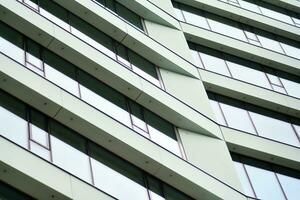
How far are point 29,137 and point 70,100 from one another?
2.41 metres

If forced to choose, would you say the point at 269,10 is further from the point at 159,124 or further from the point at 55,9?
the point at 55,9

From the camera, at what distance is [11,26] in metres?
21.9

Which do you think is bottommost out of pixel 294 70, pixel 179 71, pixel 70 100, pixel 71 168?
pixel 71 168

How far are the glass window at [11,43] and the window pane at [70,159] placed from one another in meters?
3.54

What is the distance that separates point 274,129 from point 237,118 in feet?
6.56

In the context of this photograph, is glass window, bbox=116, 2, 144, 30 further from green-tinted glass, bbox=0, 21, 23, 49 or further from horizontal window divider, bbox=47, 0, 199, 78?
green-tinted glass, bbox=0, 21, 23, 49

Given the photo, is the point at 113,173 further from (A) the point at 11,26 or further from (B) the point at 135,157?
(A) the point at 11,26

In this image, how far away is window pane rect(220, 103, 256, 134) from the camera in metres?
27.2

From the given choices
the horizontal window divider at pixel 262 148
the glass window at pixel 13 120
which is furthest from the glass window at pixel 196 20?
the glass window at pixel 13 120

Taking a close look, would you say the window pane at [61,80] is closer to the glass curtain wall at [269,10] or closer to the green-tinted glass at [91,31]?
the green-tinted glass at [91,31]

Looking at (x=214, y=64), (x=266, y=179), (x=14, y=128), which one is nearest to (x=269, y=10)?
(x=214, y=64)

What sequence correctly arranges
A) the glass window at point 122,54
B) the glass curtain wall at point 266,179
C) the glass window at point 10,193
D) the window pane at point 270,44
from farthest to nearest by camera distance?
the window pane at point 270,44 < the glass window at point 122,54 < the glass curtain wall at point 266,179 < the glass window at point 10,193

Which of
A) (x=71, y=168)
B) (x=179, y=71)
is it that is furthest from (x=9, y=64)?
(x=179, y=71)

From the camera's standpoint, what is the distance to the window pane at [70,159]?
18.5 meters
